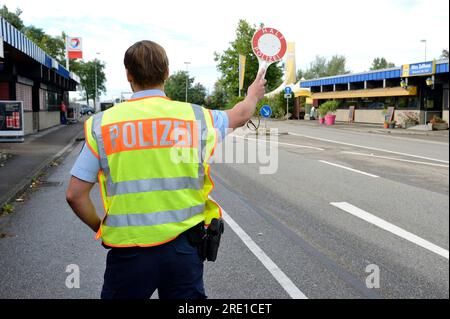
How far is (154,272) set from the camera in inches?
90.7

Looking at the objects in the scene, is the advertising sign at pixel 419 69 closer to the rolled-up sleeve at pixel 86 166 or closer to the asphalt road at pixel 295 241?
the asphalt road at pixel 295 241

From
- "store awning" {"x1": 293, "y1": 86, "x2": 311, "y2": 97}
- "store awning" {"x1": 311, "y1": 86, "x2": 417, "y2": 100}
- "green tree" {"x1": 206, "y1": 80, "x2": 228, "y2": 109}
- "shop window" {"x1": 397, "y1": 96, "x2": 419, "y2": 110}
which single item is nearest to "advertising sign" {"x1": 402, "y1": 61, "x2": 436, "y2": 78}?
"store awning" {"x1": 311, "y1": 86, "x2": 417, "y2": 100}

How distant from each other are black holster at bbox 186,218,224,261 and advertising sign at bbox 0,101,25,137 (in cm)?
1825

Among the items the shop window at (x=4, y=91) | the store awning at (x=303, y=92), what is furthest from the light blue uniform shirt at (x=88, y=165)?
the store awning at (x=303, y=92)

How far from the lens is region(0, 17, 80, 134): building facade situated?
1652cm

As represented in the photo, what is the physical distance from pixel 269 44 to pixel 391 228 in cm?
574

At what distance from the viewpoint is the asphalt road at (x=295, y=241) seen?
455 cm

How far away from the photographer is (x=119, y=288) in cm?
232

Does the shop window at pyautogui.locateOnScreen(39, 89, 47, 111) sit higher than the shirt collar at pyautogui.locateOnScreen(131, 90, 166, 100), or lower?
higher

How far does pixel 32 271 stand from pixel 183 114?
3452mm

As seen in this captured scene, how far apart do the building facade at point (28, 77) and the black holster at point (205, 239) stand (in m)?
13.2

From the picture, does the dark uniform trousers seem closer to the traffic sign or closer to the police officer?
the police officer
